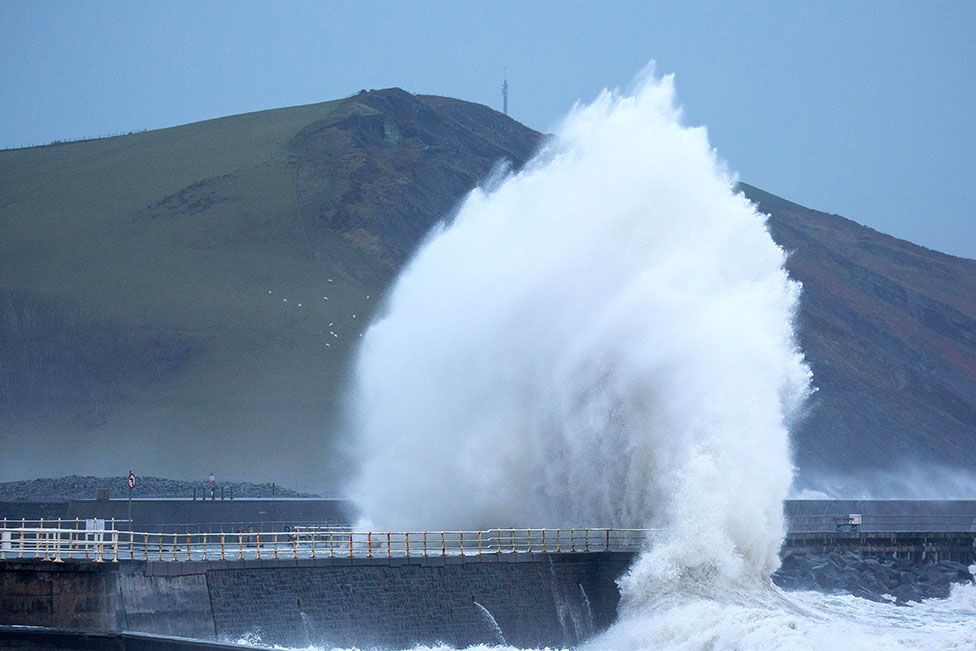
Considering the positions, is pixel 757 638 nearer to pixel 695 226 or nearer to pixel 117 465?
pixel 695 226

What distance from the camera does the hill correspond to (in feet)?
361

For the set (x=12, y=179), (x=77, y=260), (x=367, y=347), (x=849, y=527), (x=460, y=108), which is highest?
(x=460, y=108)

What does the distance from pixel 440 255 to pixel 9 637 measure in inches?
882

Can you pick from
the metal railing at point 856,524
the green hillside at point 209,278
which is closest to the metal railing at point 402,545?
the metal railing at point 856,524

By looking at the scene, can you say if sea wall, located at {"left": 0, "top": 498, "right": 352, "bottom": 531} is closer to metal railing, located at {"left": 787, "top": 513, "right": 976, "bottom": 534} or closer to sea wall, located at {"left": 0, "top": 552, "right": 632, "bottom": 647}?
metal railing, located at {"left": 787, "top": 513, "right": 976, "bottom": 534}

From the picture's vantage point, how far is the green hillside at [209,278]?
10850cm

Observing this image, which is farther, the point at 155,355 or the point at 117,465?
the point at 155,355

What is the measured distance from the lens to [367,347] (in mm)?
48188

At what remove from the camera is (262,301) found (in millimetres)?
124688

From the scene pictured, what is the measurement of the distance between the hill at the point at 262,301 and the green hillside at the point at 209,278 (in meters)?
0.21

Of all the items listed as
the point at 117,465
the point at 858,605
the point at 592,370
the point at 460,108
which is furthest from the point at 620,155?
the point at 460,108

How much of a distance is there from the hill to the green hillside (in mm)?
209

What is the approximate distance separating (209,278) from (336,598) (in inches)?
3866

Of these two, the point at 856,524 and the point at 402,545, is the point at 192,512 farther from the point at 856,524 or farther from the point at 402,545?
the point at 856,524
